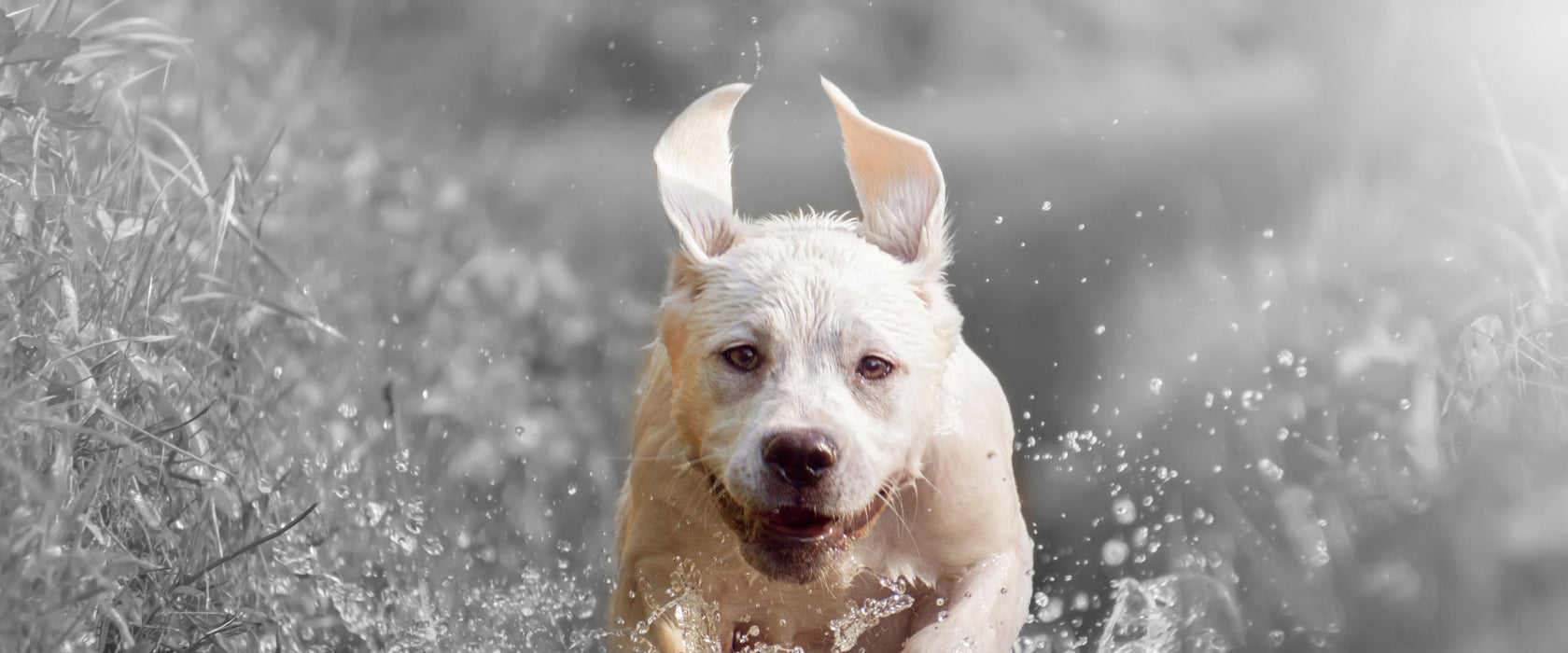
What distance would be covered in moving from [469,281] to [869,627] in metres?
3.46

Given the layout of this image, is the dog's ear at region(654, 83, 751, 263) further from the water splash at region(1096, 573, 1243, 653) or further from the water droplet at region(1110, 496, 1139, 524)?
the water droplet at region(1110, 496, 1139, 524)

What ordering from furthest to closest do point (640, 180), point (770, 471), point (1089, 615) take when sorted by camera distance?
point (640, 180), point (1089, 615), point (770, 471)

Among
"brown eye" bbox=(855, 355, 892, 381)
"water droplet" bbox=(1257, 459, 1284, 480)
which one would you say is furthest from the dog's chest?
"water droplet" bbox=(1257, 459, 1284, 480)

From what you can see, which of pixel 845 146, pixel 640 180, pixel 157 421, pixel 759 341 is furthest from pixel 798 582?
pixel 640 180

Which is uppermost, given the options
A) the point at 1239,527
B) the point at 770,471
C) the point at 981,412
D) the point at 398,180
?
the point at 770,471

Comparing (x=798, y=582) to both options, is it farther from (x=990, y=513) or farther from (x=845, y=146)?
(x=845, y=146)

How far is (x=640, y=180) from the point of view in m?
6.94

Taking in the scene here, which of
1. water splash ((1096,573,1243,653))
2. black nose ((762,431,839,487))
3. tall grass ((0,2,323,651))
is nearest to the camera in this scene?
tall grass ((0,2,323,651))

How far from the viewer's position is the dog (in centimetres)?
364

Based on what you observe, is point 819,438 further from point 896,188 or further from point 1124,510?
point 1124,510

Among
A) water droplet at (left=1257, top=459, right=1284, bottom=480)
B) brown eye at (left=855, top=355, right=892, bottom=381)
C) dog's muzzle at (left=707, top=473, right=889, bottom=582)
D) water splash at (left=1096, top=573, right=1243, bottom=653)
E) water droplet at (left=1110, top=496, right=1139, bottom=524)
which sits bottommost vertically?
water splash at (left=1096, top=573, right=1243, bottom=653)

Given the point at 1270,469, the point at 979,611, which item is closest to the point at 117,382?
the point at 979,611

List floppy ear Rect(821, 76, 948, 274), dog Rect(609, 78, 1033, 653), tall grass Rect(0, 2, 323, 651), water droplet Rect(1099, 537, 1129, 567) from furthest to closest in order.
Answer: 1. water droplet Rect(1099, 537, 1129, 567)
2. floppy ear Rect(821, 76, 948, 274)
3. dog Rect(609, 78, 1033, 653)
4. tall grass Rect(0, 2, 323, 651)

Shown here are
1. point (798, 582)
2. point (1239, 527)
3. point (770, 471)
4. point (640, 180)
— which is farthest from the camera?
point (640, 180)
